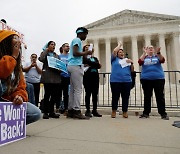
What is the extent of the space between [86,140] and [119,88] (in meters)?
2.96

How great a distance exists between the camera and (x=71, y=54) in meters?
4.77

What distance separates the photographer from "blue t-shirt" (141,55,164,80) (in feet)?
16.6

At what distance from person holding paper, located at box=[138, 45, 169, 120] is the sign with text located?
347cm

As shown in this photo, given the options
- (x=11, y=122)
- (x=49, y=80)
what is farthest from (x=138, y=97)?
(x=11, y=122)

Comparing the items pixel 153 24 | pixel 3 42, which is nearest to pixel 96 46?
pixel 153 24

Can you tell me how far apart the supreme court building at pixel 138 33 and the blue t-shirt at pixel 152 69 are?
3089 centimetres

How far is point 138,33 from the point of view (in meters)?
37.2

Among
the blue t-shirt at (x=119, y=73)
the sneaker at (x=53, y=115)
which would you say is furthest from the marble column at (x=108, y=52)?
the sneaker at (x=53, y=115)

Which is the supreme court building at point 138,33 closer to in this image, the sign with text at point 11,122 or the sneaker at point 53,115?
the sneaker at point 53,115

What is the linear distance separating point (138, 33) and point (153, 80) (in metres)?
33.7

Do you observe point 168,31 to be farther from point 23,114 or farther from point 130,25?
point 23,114

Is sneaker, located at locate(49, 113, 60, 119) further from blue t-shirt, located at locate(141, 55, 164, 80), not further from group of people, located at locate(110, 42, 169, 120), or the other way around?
blue t-shirt, located at locate(141, 55, 164, 80)

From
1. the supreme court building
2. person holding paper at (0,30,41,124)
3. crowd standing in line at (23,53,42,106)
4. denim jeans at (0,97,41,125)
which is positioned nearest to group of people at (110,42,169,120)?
crowd standing in line at (23,53,42,106)

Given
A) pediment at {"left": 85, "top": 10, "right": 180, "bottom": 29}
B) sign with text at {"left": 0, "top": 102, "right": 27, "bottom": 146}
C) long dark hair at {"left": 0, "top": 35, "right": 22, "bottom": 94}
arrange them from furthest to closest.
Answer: pediment at {"left": 85, "top": 10, "right": 180, "bottom": 29} → long dark hair at {"left": 0, "top": 35, "right": 22, "bottom": 94} → sign with text at {"left": 0, "top": 102, "right": 27, "bottom": 146}
